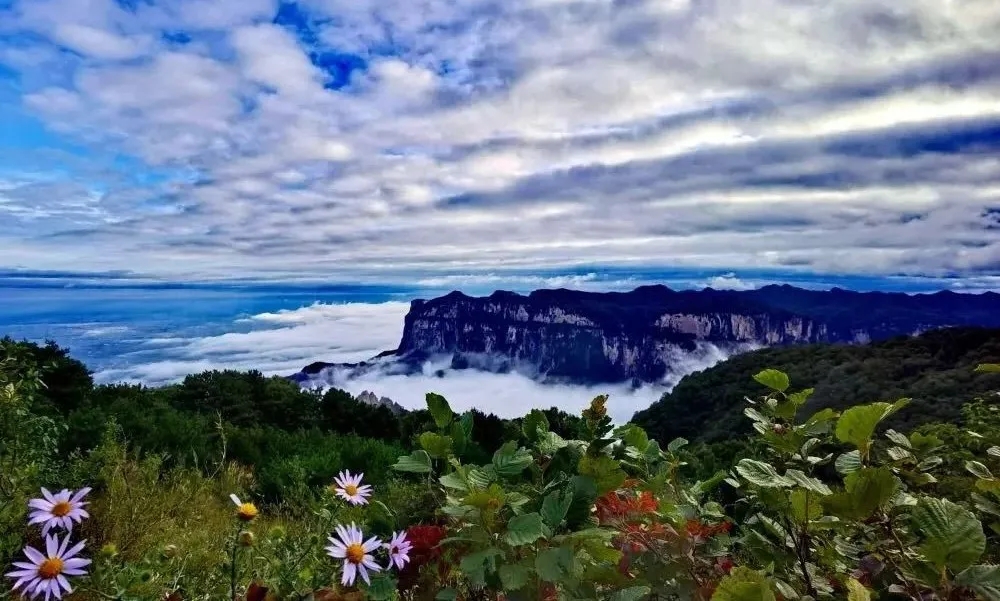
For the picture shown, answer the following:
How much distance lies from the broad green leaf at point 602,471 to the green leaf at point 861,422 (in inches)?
16.8

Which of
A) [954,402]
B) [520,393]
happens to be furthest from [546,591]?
[520,393]

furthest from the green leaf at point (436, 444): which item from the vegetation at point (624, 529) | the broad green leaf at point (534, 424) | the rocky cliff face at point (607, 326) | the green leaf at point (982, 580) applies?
the rocky cliff face at point (607, 326)

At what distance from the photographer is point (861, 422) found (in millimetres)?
1239

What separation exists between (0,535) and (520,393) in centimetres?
5432

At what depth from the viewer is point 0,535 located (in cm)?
281

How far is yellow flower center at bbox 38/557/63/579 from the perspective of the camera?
3.92ft

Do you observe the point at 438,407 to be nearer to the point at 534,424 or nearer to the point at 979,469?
the point at 534,424

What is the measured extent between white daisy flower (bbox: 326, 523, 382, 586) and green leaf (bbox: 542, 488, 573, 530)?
347mm

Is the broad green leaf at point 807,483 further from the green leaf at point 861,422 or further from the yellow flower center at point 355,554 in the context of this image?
the yellow flower center at point 355,554

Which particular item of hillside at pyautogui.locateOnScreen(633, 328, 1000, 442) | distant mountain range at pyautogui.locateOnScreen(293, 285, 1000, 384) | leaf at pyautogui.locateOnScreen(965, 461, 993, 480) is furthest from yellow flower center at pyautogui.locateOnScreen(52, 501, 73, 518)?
distant mountain range at pyautogui.locateOnScreen(293, 285, 1000, 384)

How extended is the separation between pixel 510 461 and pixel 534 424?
0.85 ft

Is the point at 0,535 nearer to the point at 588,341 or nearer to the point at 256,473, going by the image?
the point at 256,473

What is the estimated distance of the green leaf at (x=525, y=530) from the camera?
113 cm

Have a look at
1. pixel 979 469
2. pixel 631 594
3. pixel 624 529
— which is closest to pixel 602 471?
pixel 624 529
